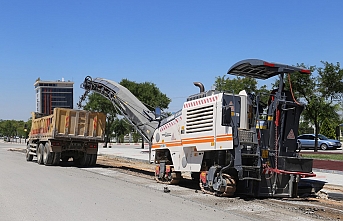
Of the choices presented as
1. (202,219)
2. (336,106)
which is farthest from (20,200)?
(336,106)

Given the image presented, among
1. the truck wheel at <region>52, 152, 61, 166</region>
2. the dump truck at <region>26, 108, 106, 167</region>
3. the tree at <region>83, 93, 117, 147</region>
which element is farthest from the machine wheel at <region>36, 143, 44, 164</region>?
the tree at <region>83, 93, 117, 147</region>

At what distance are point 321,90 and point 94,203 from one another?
69.5 feet

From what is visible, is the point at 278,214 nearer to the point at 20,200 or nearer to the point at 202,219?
the point at 202,219

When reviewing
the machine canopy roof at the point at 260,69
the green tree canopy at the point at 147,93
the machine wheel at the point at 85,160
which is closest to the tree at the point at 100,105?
the green tree canopy at the point at 147,93

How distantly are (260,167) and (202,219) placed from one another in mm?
3436

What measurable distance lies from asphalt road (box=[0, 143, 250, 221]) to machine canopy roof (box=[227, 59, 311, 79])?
4.16 meters

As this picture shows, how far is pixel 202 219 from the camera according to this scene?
831 cm

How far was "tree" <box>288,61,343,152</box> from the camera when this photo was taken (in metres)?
26.4

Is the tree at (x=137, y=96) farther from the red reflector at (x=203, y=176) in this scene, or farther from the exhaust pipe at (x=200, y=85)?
the red reflector at (x=203, y=176)

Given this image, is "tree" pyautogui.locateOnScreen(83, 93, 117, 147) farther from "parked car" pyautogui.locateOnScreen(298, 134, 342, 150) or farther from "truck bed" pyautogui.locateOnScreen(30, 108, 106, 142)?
"truck bed" pyautogui.locateOnScreen(30, 108, 106, 142)

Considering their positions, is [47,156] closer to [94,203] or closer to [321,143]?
[94,203]

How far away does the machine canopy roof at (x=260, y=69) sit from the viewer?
38.3 ft

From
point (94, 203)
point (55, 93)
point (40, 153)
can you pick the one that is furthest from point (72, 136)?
point (55, 93)

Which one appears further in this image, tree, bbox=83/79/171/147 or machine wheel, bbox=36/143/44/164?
tree, bbox=83/79/171/147
